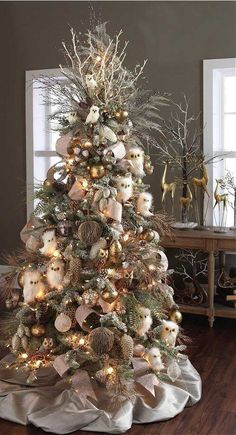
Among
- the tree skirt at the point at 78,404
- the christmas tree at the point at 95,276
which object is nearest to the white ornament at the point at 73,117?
the christmas tree at the point at 95,276

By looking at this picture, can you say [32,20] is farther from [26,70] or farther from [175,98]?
[175,98]

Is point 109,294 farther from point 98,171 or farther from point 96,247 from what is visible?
point 98,171

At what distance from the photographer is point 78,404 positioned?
8.63 ft

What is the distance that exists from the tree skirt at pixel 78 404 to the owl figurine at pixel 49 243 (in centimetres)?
66

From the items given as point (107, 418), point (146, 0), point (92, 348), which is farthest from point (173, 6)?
point (107, 418)

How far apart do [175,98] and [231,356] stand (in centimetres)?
213

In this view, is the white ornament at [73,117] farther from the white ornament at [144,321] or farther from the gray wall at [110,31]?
the gray wall at [110,31]

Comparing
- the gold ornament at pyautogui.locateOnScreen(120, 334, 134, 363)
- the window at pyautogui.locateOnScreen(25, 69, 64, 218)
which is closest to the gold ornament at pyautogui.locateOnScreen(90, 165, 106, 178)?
the gold ornament at pyautogui.locateOnScreen(120, 334, 134, 363)

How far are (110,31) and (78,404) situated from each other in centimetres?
327

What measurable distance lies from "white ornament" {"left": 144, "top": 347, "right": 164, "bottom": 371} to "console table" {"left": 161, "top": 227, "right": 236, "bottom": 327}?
1.34 m

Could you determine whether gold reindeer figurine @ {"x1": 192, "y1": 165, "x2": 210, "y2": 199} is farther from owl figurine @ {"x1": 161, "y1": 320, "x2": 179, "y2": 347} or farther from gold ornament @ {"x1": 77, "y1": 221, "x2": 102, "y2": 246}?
gold ornament @ {"x1": 77, "y1": 221, "x2": 102, "y2": 246}

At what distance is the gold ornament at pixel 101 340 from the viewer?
104 inches

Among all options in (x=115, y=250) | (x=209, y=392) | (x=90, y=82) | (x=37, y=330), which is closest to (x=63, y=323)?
(x=37, y=330)

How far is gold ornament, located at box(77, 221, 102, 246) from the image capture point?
2.70m
